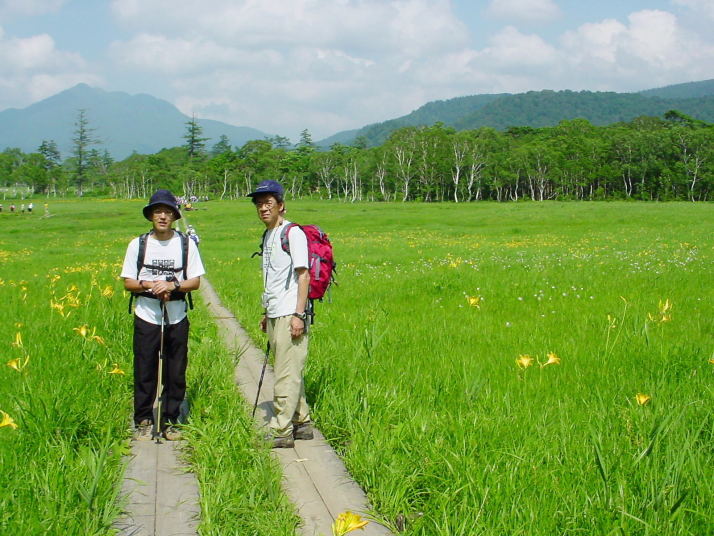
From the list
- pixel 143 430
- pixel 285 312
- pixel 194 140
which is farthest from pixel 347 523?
pixel 194 140

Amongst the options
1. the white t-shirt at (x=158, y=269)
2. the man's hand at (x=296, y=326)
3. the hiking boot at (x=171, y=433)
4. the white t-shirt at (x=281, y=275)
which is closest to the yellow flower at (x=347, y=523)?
the man's hand at (x=296, y=326)

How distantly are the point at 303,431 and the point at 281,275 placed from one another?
1.25m

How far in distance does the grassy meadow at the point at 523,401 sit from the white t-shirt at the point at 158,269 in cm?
154

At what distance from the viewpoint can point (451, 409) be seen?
4531 mm

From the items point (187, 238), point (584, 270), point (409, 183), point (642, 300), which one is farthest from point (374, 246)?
point (409, 183)

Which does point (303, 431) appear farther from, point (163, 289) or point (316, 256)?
point (163, 289)

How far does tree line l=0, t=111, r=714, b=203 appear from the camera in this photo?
82188mm

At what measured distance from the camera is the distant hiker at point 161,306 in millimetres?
4770

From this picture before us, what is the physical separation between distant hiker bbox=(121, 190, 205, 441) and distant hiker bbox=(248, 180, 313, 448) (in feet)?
2.40

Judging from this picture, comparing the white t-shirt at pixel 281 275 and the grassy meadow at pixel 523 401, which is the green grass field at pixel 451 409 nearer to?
the grassy meadow at pixel 523 401

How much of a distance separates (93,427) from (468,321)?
16.0ft

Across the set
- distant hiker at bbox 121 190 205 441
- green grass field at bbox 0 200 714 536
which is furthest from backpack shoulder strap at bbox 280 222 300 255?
green grass field at bbox 0 200 714 536

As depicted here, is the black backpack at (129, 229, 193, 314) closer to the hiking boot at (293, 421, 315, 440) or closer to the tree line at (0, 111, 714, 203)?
the hiking boot at (293, 421, 315, 440)

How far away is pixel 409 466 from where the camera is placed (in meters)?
3.67
